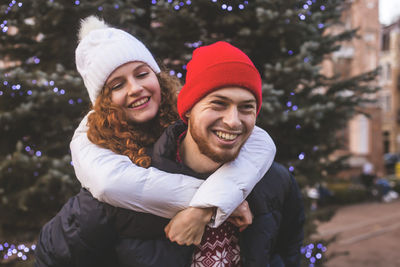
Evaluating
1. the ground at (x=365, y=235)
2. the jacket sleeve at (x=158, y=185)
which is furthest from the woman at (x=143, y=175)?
the ground at (x=365, y=235)

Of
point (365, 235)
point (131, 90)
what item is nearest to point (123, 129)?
point (131, 90)

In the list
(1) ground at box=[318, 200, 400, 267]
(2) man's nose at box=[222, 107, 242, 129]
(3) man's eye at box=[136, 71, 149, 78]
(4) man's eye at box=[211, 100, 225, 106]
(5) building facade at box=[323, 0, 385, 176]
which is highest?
(5) building facade at box=[323, 0, 385, 176]

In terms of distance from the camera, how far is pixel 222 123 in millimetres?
1438

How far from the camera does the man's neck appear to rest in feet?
5.19

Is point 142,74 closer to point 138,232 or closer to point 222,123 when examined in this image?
point 222,123

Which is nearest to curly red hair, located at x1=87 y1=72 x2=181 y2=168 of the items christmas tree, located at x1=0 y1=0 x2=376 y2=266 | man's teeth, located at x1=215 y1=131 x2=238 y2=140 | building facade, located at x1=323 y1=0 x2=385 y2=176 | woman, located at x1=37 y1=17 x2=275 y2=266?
woman, located at x1=37 y1=17 x2=275 y2=266

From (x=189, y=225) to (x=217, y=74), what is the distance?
61 cm

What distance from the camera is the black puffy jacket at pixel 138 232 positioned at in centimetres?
147

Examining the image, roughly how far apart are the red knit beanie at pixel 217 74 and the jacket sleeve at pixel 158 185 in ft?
1.04

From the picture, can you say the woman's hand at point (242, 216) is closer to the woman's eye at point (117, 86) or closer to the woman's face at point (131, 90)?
the woman's face at point (131, 90)

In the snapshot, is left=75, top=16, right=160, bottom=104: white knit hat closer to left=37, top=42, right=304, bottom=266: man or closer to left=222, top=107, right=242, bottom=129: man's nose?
left=37, top=42, right=304, bottom=266: man

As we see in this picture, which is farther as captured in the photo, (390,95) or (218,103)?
(390,95)

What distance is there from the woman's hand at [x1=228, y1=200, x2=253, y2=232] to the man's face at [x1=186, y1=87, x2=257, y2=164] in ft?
0.73

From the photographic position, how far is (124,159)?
59.4 inches
